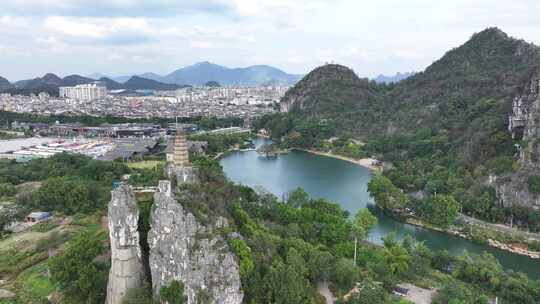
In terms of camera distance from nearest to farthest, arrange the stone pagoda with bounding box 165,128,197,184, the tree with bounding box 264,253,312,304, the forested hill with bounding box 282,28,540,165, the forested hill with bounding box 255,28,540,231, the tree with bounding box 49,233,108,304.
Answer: the tree with bounding box 264,253,312,304 < the tree with bounding box 49,233,108,304 < the stone pagoda with bounding box 165,128,197,184 < the forested hill with bounding box 255,28,540,231 < the forested hill with bounding box 282,28,540,165

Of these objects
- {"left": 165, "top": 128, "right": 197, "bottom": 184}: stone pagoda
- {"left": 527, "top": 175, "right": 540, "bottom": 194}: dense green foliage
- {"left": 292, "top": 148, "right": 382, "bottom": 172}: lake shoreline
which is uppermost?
{"left": 165, "top": 128, "right": 197, "bottom": 184}: stone pagoda

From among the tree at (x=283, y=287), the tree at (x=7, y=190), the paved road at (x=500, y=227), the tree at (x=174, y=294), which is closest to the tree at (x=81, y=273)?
the tree at (x=174, y=294)

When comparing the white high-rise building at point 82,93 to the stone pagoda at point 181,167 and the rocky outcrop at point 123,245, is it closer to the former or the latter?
the stone pagoda at point 181,167

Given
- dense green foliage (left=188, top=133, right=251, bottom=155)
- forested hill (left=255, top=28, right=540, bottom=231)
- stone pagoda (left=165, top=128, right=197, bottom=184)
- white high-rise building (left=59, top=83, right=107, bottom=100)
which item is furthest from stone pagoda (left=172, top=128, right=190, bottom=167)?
white high-rise building (left=59, top=83, right=107, bottom=100)

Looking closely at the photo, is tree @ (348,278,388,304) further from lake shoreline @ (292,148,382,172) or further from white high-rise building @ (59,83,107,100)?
white high-rise building @ (59,83,107,100)

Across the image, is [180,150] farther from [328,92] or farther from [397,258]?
[328,92]

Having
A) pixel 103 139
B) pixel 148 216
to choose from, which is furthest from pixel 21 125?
pixel 148 216
